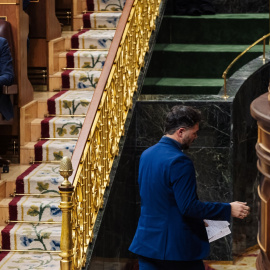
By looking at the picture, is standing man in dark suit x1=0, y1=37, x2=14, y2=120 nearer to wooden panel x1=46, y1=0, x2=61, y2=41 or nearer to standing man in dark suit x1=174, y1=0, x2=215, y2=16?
Result: wooden panel x1=46, y1=0, x2=61, y2=41

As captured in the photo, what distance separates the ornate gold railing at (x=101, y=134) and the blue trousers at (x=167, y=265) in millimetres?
778

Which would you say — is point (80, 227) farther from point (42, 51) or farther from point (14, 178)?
point (42, 51)

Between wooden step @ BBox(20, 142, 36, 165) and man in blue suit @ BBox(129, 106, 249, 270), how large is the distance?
2.92 m

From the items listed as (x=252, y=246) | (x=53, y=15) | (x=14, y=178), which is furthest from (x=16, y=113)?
(x=252, y=246)

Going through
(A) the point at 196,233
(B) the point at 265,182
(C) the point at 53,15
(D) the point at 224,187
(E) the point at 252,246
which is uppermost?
(C) the point at 53,15

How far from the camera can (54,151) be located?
301 inches

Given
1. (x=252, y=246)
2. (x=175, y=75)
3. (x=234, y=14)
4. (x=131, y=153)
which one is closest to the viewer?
(x=131, y=153)

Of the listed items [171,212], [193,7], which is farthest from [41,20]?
[171,212]

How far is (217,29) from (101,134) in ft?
12.8

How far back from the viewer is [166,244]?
487 cm

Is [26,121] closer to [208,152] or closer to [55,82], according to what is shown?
[55,82]

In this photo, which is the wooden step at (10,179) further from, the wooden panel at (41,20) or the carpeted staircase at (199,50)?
the wooden panel at (41,20)

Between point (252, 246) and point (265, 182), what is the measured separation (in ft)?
13.6

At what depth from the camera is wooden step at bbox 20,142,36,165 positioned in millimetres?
7730
